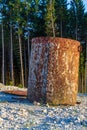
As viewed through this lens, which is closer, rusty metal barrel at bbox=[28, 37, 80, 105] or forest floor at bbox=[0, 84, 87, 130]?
forest floor at bbox=[0, 84, 87, 130]

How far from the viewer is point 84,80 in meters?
54.8

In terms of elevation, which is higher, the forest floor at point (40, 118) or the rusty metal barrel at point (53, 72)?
the rusty metal barrel at point (53, 72)

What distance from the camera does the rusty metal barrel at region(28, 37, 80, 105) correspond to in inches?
374

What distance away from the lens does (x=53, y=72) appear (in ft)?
31.1

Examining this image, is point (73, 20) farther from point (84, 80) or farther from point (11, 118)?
point (11, 118)

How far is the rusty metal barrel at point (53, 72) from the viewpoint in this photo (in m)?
9.51

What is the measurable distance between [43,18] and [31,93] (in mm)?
41689

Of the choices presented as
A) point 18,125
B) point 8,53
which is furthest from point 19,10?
point 18,125

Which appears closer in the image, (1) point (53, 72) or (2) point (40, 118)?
(2) point (40, 118)

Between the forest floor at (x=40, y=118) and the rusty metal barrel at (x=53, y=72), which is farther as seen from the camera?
the rusty metal barrel at (x=53, y=72)

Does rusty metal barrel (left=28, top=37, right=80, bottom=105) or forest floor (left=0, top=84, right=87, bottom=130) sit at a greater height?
rusty metal barrel (left=28, top=37, right=80, bottom=105)

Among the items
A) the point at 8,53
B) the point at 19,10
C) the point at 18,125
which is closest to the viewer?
the point at 18,125

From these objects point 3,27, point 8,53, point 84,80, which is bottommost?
point 84,80

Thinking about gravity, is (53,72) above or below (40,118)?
above
